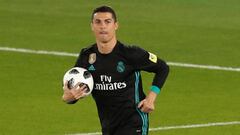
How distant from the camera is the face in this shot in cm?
1030

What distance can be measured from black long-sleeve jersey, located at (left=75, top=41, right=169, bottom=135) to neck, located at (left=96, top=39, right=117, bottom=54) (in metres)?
0.06

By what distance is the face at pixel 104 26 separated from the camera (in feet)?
33.8

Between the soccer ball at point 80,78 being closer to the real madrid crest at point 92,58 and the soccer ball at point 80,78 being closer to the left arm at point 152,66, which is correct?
the real madrid crest at point 92,58

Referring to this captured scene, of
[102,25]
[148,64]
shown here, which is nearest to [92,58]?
[102,25]

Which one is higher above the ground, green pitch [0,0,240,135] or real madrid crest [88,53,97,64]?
real madrid crest [88,53,97,64]

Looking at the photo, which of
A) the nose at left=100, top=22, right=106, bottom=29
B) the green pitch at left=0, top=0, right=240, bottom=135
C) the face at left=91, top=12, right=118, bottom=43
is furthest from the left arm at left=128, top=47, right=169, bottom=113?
the green pitch at left=0, top=0, right=240, bottom=135

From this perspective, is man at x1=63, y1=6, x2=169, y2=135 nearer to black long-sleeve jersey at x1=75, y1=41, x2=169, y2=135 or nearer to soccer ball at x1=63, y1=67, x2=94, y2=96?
black long-sleeve jersey at x1=75, y1=41, x2=169, y2=135

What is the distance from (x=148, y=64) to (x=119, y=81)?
40cm

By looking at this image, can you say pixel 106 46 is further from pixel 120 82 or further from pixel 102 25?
pixel 120 82

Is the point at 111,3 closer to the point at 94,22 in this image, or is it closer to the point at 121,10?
the point at 121,10

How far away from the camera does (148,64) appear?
10.7m

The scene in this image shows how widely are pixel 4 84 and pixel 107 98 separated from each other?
27.5 feet

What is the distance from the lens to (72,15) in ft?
91.4

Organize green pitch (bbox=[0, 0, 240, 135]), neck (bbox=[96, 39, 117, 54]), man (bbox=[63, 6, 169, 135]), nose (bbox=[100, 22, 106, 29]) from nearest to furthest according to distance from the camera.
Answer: nose (bbox=[100, 22, 106, 29])
neck (bbox=[96, 39, 117, 54])
man (bbox=[63, 6, 169, 135])
green pitch (bbox=[0, 0, 240, 135])
